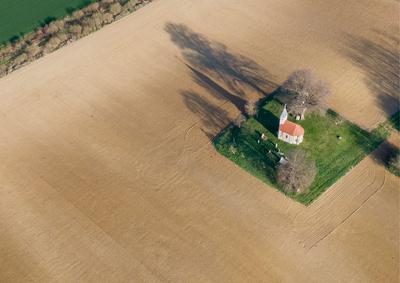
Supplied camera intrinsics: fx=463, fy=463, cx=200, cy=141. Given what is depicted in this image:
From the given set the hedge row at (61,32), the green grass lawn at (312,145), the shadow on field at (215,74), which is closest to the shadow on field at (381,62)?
the green grass lawn at (312,145)

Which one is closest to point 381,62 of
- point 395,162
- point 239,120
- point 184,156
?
point 395,162

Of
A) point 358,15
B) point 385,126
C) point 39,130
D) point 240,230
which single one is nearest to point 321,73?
point 385,126

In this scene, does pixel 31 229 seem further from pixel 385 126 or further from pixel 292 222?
pixel 385 126

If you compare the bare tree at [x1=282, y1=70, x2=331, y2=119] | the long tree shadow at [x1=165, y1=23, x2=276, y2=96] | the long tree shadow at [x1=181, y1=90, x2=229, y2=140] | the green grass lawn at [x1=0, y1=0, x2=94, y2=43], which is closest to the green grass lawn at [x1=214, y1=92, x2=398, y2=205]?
the long tree shadow at [x1=181, y1=90, x2=229, y2=140]

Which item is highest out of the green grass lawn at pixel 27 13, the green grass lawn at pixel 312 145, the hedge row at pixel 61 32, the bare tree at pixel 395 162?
the green grass lawn at pixel 27 13

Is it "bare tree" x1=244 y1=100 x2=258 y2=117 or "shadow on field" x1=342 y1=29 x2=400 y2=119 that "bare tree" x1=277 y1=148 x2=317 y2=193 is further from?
"shadow on field" x1=342 y1=29 x2=400 y2=119

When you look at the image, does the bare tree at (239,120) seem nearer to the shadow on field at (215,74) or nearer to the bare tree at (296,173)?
the shadow on field at (215,74)

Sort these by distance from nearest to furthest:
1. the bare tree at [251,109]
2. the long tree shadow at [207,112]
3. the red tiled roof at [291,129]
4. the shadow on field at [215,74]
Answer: the red tiled roof at [291,129], the long tree shadow at [207,112], the bare tree at [251,109], the shadow on field at [215,74]
